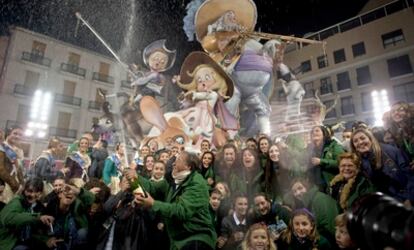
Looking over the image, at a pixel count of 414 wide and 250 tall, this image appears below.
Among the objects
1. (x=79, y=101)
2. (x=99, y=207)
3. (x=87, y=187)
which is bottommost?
(x=99, y=207)

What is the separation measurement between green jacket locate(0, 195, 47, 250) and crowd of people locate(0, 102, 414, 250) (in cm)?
1

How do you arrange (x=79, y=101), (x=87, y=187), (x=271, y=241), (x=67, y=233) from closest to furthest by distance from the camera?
(x=271, y=241)
(x=67, y=233)
(x=87, y=187)
(x=79, y=101)

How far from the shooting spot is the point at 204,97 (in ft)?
33.0

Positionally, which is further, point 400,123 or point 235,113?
point 235,113

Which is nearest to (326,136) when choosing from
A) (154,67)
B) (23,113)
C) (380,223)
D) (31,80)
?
(380,223)

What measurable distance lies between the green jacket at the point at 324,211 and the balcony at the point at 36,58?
72.5 feet

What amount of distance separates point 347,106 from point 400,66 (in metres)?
4.24

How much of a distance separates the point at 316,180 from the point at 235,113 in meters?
6.76

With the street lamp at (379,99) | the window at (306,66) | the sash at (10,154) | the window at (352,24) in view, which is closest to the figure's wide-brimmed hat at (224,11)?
the sash at (10,154)

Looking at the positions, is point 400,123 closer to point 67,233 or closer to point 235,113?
point 67,233

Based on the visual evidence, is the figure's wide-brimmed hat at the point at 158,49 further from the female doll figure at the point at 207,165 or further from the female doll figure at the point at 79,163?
the female doll figure at the point at 207,165

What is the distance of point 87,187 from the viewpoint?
4.16 meters

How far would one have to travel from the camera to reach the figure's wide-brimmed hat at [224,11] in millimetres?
10969

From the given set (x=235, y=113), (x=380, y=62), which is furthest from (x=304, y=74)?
(x=235, y=113)
